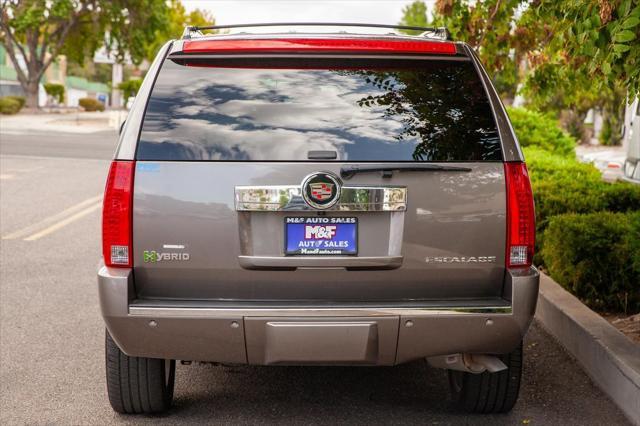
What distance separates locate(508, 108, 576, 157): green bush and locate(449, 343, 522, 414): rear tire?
12.0 m

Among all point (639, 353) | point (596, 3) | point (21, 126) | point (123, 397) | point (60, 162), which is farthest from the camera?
point (21, 126)

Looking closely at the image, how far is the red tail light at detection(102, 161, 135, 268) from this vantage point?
4.23 metres

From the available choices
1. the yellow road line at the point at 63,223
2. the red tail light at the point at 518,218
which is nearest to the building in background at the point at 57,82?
the yellow road line at the point at 63,223

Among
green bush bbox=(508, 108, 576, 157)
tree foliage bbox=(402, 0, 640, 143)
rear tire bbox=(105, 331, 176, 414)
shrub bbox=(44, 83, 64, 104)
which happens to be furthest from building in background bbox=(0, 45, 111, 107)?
rear tire bbox=(105, 331, 176, 414)

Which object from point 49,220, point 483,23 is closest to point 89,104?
point 49,220

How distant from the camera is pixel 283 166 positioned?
422 cm

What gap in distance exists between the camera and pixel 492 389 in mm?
4918

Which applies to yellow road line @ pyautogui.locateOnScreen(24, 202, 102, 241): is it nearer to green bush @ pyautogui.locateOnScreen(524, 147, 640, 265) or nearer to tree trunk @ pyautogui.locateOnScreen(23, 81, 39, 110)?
green bush @ pyautogui.locateOnScreen(524, 147, 640, 265)

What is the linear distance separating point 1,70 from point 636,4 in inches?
3005

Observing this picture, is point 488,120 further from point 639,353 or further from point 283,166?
point 639,353

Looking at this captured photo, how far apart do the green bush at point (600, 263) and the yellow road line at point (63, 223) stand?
6.16 m

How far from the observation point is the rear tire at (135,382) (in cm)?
467

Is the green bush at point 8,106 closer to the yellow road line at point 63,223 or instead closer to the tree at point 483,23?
the yellow road line at point 63,223

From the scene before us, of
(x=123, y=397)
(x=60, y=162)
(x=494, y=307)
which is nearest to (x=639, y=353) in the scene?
(x=494, y=307)
